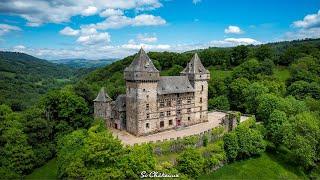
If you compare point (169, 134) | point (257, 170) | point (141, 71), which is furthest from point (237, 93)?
point (141, 71)

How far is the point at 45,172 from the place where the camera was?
163 ft

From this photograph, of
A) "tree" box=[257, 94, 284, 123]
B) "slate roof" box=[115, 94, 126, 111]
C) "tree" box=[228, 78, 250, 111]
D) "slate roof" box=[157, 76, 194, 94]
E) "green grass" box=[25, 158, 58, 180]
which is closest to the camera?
"green grass" box=[25, 158, 58, 180]

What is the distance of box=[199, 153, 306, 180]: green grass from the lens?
4778 cm

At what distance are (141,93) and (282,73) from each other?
2610 inches

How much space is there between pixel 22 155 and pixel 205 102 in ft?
108

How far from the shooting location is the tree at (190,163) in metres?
43.3

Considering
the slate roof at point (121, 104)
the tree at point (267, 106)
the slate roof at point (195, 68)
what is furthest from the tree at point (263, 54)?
the slate roof at point (121, 104)

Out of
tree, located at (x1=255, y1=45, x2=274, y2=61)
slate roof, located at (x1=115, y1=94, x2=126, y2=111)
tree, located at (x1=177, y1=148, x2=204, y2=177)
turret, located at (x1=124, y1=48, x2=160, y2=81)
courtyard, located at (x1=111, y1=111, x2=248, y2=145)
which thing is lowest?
tree, located at (x1=177, y1=148, x2=204, y2=177)

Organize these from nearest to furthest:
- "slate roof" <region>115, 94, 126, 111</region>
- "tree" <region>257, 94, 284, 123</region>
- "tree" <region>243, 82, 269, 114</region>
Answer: "slate roof" <region>115, 94, 126, 111</region>
"tree" <region>257, 94, 284, 123</region>
"tree" <region>243, 82, 269, 114</region>

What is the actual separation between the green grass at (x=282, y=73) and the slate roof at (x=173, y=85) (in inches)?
1894

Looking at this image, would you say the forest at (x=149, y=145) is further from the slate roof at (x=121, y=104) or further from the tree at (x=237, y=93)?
the slate roof at (x=121, y=104)

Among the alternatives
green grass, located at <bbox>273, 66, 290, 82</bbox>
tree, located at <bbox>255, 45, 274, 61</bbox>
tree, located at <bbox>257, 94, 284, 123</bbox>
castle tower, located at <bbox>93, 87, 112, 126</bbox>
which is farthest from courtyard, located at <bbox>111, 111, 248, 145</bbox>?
tree, located at <bbox>255, 45, 274, 61</bbox>

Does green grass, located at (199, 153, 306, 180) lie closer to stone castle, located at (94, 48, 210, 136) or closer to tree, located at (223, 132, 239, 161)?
tree, located at (223, 132, 239, 161)

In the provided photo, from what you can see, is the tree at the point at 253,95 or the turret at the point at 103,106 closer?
the turret at the point at 103,106
